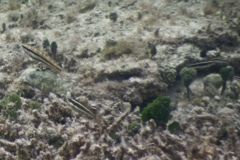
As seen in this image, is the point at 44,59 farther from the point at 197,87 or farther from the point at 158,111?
the point at 197,87

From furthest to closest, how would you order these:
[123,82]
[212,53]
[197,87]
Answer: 1. [212,53]
2. [197,87]
3. [123,82]

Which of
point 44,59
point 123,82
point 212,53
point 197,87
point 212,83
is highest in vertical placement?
point 44,59

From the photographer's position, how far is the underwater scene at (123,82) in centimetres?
496

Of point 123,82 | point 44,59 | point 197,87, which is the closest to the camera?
point 44,59

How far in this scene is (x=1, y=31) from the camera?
843 centimetres

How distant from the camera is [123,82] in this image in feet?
20.7

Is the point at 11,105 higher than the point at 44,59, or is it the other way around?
the point at 44,59

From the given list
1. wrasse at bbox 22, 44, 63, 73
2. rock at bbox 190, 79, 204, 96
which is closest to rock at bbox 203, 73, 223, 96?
rock at bbox 190, 79, 204, 96

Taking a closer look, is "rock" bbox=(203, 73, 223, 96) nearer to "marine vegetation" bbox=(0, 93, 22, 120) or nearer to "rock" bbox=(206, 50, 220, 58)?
"rock" bbox=(206, 50, 220, 58)

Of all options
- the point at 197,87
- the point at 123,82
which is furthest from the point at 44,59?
the point at 197,87

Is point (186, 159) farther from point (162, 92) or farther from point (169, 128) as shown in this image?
point (162, 92)

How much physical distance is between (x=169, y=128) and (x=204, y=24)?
298 centimetres

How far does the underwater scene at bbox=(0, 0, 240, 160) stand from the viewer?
4.96 m

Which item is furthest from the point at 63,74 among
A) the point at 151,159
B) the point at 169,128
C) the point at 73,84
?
the point at 151,159
